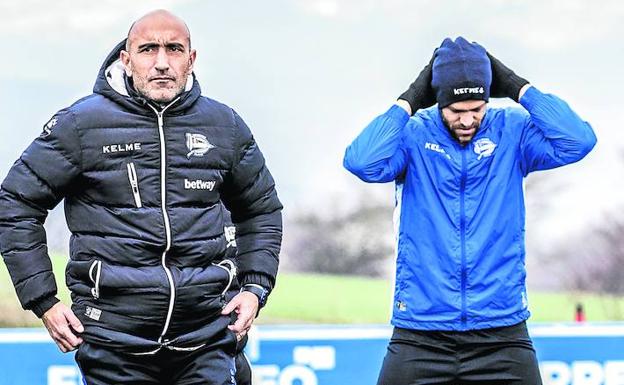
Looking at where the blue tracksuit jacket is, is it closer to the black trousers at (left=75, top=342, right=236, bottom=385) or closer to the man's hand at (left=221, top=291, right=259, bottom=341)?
the man's hand at (left=221, top=291, right=259, bottom=341)

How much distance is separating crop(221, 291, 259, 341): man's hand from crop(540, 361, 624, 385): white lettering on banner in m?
1.69

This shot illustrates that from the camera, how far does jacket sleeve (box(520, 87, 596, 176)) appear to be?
4.29 meters

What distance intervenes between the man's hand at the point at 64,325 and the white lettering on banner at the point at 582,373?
216 cm

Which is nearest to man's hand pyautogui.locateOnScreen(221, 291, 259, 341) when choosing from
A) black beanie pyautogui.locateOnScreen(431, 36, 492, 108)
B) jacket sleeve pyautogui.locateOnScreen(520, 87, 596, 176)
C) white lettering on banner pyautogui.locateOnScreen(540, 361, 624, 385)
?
black beanie pyautogui.locateOnScreen(431, 36, 492, 108)

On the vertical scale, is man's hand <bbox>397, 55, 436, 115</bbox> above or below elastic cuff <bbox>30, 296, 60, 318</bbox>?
above

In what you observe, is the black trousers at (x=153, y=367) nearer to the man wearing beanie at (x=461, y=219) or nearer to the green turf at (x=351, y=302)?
the man wearing beanie at (x=461, y=219)

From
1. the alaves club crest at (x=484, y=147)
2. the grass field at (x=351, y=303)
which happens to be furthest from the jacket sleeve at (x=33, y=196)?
the grass field at (x=351, y=303)

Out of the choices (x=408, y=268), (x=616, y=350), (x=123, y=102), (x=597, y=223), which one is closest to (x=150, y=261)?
(x=123, y=102)

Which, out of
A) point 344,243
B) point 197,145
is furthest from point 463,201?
point 344,243

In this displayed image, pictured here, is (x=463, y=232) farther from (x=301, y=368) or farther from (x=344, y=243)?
(x=344, y=243)

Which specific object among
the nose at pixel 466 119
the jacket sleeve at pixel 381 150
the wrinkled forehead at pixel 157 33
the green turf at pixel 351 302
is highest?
the wrinkled forehead at pixel 157 33

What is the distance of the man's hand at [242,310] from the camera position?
149 inches

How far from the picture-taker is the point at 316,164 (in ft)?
21.3

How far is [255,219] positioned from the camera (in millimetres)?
3914
